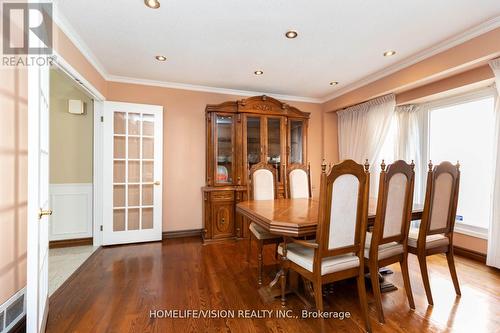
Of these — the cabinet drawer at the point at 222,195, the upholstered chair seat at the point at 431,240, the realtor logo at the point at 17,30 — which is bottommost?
the upholstered chair seat at the point at 431,240

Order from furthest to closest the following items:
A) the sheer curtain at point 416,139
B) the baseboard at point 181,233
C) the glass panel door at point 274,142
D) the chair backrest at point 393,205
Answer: the glass panel door at point 274,142 → the baseboard at point 181,233 → the sheer curtain at point 416,139 → the chair backrest at point 393,205

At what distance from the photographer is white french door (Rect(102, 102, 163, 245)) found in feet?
10.5

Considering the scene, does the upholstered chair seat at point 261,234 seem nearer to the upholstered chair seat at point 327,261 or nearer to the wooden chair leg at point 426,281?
the upholstered chair seat at point 327,261

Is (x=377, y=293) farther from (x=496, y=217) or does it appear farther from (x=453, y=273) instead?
(x=496, y=217)

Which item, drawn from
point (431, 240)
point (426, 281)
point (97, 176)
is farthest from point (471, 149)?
point (97, 176)

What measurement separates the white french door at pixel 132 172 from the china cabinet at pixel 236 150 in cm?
75

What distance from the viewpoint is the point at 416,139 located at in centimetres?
346

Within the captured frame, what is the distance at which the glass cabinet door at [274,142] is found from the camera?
3.85 meters

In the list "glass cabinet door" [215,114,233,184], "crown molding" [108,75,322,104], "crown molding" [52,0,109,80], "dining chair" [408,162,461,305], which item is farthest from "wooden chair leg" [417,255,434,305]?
"crown molding" [52,0,109,80]

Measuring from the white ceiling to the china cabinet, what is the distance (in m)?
0.61

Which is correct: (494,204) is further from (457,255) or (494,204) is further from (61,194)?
(61,194)

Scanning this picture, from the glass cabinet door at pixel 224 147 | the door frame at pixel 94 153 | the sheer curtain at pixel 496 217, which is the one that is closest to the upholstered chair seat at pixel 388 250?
the sheer curtain at pixel 496 217

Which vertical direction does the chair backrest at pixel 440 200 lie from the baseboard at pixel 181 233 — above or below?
above

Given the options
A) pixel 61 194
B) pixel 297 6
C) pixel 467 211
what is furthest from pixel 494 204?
pixel 61 194
